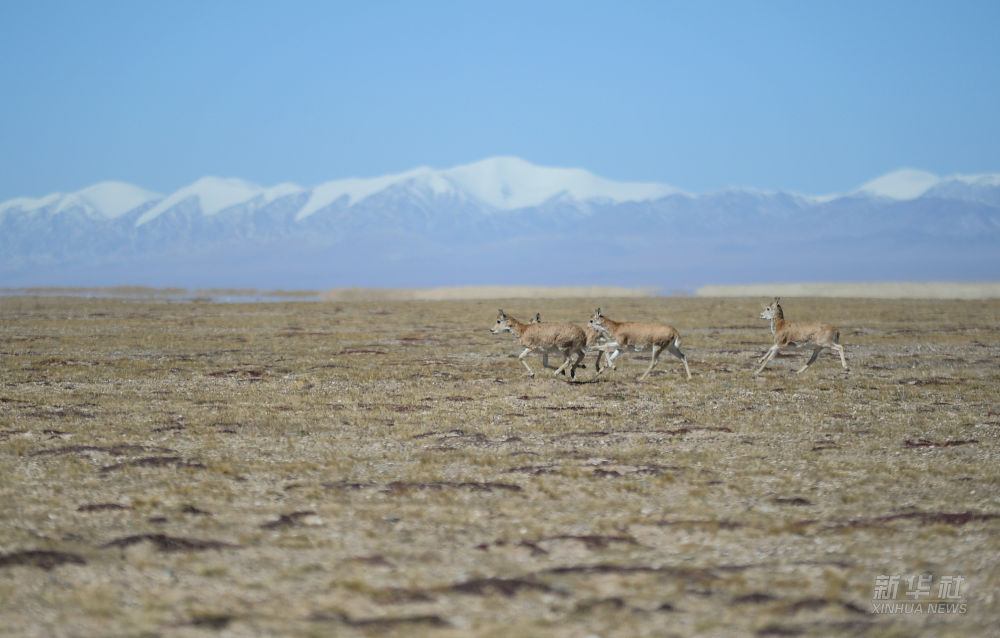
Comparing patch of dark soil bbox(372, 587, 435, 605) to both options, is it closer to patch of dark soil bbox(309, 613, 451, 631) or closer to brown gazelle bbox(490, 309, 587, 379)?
patch of dark soil bbox(309, 613, 451, 631)

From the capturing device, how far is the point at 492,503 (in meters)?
14.6

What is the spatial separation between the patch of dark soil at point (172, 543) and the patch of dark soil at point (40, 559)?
1.91 ft

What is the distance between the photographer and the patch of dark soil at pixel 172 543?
1211cm

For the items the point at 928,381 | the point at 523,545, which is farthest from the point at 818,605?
the point at 928,381

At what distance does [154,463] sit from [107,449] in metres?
1.88

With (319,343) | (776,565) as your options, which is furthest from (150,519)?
(319,343)

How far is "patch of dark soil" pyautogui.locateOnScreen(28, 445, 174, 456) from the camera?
18.1m

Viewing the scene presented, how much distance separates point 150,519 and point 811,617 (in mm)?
9267

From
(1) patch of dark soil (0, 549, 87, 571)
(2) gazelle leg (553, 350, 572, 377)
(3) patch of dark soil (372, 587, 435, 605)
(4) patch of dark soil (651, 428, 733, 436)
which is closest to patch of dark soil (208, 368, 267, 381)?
(2) gazelle leg (553, 350, 572, 377)

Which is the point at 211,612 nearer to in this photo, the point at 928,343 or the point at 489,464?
the point at 489,464

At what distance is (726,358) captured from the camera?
1515 inches

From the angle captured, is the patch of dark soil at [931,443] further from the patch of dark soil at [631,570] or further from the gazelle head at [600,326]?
the gazelle head at [600,326]

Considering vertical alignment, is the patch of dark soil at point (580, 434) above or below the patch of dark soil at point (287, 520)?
above

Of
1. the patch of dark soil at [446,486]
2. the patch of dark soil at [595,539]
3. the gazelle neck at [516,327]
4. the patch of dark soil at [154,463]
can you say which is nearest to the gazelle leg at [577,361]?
the gazelle neck at [516,327]
